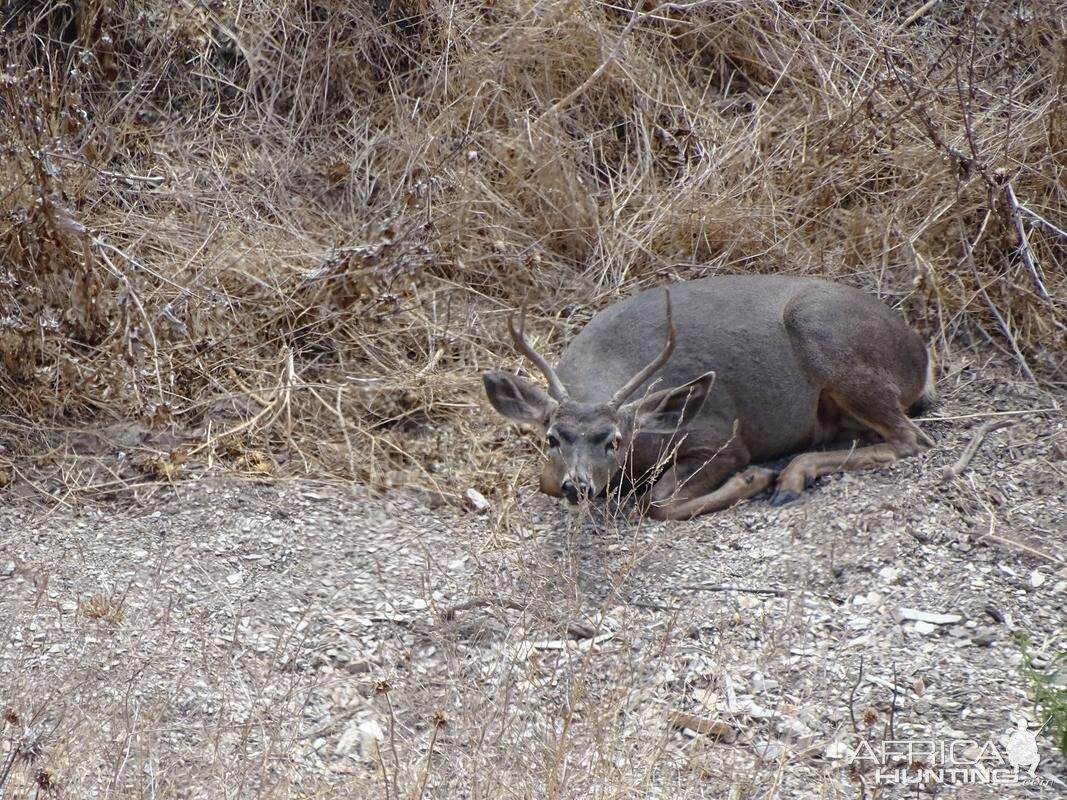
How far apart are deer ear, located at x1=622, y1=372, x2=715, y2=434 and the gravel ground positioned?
48cm

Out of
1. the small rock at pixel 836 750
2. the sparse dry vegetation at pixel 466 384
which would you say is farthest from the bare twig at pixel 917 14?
the small rock at pixel 836 750

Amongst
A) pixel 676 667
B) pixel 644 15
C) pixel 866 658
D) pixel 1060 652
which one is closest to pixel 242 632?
pixel 676 667

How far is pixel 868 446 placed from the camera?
21.1 feet

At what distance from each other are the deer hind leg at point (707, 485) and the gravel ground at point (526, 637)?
17cm

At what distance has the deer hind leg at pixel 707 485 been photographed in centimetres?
604

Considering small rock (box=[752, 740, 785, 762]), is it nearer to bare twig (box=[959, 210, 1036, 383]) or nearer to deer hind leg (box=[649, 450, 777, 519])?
deer hind leg (box=[649, 450, 777, 519])

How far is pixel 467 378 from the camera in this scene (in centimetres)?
670

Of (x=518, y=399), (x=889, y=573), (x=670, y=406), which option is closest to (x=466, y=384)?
(x=518, y=399)

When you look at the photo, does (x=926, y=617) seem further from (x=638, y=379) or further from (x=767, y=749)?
(x=638, y=379)

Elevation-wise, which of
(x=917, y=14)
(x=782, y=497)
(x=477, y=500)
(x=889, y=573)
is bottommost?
(x=477, y=500)

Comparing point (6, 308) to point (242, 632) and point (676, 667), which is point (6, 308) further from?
point (676, 667)

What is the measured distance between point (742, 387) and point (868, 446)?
0.65 meters

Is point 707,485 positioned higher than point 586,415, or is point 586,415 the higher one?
point 586,415

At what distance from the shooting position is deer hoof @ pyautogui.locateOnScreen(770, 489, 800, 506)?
19.8ft
